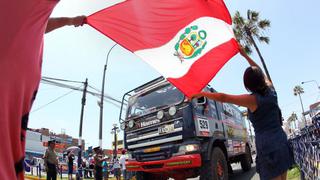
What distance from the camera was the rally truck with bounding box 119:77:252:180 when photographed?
7.97 meters

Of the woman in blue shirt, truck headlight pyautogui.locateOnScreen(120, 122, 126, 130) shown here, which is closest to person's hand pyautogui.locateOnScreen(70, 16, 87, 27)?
the woman in blue shirt

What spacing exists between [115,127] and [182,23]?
30272mm

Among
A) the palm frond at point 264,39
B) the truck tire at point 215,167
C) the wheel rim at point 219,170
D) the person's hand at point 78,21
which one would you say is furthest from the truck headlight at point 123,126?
the palm frond at point 264,39

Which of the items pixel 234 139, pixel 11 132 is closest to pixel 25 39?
pixel 11 132

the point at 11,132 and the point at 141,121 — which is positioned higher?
the point at 141,121

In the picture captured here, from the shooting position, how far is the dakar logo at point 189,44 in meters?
3.95

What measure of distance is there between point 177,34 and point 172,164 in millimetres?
4719

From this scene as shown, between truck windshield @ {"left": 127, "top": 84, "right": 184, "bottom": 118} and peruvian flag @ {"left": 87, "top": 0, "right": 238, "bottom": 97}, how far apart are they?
4288 millimetres

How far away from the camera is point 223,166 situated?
8.72m

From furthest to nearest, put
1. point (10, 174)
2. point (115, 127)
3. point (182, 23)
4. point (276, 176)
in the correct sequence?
point (115, 127) < point (182, 23) < point (276, 176) < point (10, 174)

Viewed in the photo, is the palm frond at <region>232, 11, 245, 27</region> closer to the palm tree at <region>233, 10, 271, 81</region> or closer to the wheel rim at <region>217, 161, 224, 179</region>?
the palm tree at <region>233, 10, 271, 81</region>

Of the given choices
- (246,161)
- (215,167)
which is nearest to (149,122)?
(215,167)

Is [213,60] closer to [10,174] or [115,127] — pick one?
[10,174]

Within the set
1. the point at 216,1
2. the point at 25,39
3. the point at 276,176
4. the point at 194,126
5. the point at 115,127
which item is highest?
the point at 115,127
